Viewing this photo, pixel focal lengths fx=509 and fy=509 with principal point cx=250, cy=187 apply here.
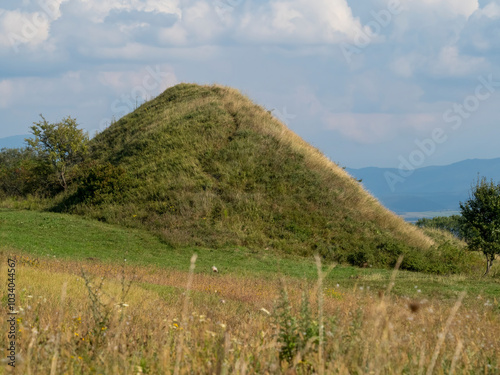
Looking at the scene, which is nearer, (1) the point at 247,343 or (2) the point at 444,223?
(1) the point at 247,343

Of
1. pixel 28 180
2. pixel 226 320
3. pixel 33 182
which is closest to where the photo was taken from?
pixel 226 320

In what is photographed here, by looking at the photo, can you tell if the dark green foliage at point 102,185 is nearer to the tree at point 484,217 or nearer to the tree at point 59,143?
the tree at point 59,143

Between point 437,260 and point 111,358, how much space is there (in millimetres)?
24699

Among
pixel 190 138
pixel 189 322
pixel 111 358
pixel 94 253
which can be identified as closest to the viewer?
pixel 111 358

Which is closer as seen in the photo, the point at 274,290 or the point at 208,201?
the point at 274,290

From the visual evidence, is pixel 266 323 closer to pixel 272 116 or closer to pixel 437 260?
pixel 437 260

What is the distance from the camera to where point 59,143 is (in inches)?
1443

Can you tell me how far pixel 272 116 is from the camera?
137ft

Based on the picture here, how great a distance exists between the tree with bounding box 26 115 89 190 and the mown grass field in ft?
42.0

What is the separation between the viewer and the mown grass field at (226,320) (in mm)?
4926

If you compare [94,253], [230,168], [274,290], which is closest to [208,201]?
[230,168]

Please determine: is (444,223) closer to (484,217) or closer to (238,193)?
(484,217)

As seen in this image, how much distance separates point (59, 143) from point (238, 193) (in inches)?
582

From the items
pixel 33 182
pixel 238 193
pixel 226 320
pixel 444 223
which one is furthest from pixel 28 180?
pixel 444 223
